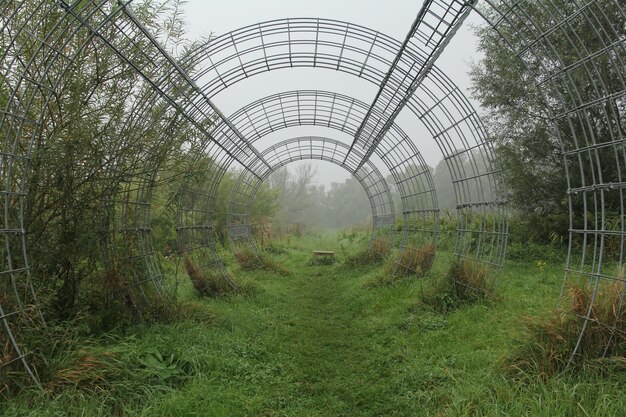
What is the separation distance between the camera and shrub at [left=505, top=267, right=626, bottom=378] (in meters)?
3.75

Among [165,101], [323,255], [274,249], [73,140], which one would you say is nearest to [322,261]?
[323,255]

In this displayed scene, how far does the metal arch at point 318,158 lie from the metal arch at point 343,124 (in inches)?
68.7

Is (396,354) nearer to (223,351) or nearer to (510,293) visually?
(223,351)

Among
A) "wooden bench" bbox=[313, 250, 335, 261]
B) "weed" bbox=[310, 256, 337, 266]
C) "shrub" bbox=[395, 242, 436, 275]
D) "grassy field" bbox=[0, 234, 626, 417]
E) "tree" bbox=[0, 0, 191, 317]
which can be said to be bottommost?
"grassy field" bbox=[0, 234, 626, 417]

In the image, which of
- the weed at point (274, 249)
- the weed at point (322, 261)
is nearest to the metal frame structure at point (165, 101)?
the weed at point (322, 261)

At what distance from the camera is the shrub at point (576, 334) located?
3.75m

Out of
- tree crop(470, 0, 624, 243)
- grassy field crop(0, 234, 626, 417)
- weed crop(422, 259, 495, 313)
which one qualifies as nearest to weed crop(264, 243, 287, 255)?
tree crop(470, 0, 624, 243)

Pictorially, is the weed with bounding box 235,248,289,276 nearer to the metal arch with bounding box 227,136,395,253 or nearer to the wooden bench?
the metal arch with bounding box 227,136,395,253

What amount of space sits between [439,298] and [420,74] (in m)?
3.21

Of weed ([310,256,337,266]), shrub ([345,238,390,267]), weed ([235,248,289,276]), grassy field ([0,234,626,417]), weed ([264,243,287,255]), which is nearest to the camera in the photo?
grassy field ([0,234,626,417])

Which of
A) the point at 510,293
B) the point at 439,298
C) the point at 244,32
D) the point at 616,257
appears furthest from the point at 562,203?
the point at 244,32

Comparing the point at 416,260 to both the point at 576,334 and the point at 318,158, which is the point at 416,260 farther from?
the point at 318,158

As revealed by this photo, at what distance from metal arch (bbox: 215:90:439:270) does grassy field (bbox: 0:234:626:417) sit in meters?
3.20

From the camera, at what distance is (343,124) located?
11.6 metres
